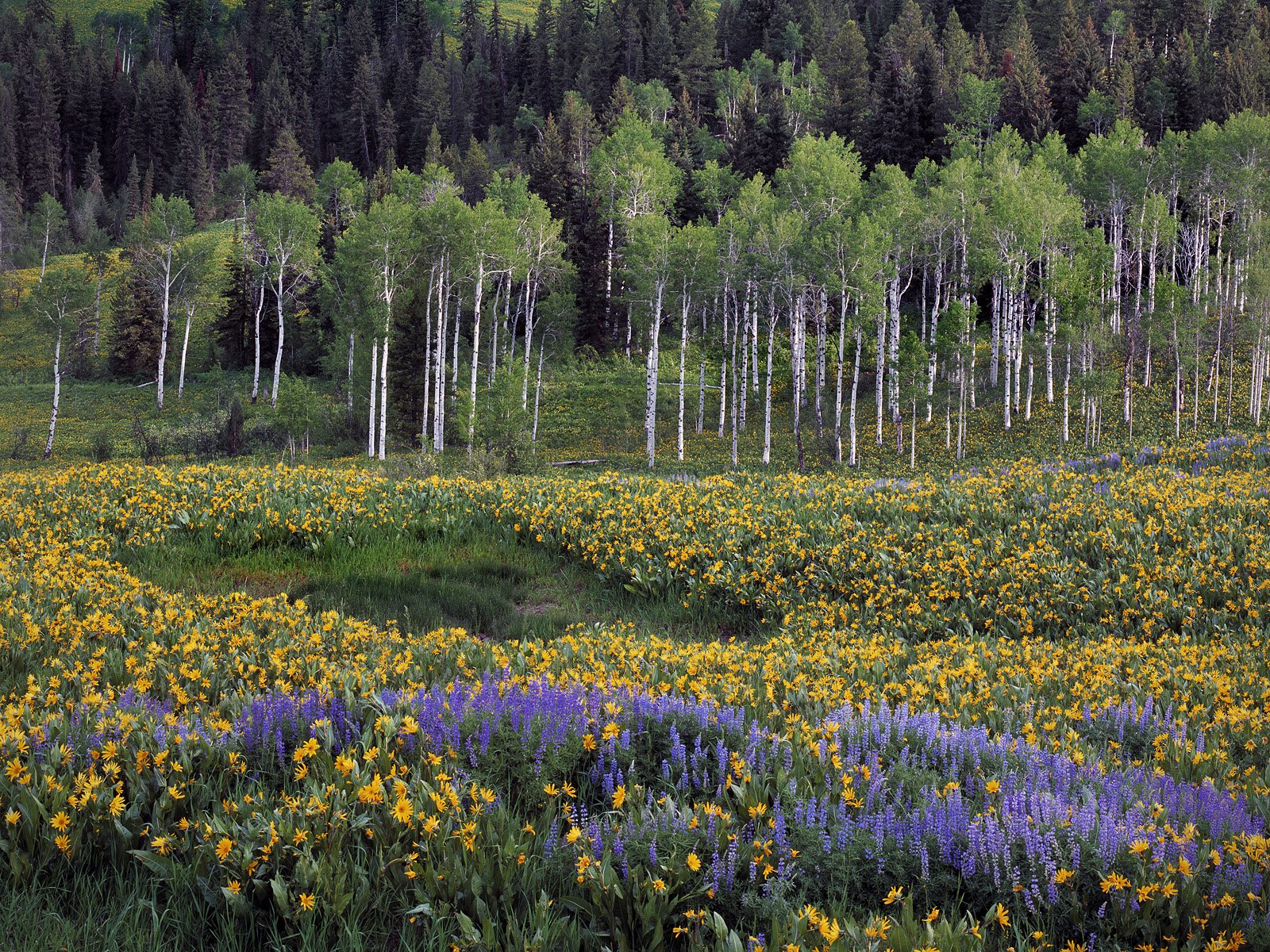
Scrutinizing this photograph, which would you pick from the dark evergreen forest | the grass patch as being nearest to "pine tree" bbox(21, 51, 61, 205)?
the dark evergreen forest

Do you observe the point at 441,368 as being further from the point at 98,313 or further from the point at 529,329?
the point at 98,313

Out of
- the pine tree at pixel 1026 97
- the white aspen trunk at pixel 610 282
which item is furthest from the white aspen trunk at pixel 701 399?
the pine tree at pixel 1026 97

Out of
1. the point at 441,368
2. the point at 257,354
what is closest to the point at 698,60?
the point at 257,354

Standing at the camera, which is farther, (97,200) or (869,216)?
(97,200)

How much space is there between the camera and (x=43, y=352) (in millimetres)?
63906

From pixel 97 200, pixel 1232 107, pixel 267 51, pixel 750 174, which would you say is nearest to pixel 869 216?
pixel 750 174

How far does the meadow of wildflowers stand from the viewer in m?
2.86

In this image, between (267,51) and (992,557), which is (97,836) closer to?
(992,557)

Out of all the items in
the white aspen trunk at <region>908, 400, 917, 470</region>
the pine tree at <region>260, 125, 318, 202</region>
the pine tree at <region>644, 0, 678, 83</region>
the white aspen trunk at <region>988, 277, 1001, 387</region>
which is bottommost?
the white aspen trunk at <region>908, 400, 917, 470</region>

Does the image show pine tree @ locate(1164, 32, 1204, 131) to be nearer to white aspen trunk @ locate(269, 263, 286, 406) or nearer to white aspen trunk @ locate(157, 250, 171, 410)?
white aspen trunk @ locate(269, 263, 286, 406)

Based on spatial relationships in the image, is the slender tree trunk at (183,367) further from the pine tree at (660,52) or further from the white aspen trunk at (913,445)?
the pine tree at (660,52)

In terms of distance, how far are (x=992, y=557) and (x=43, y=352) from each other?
73496 mm

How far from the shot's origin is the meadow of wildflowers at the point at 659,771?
286 cm

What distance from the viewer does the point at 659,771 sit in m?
4.07
